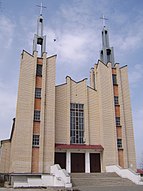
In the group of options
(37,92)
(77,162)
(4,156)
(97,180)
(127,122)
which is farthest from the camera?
(4,156)

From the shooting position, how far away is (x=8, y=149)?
31.8 metres

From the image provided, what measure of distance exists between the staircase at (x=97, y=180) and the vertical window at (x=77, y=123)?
5373 millimetres

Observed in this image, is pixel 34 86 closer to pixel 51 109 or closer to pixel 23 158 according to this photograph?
pixel 51 109

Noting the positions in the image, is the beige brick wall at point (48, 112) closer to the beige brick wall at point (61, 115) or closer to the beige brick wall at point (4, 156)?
the beige brick wall at point (61, 115)

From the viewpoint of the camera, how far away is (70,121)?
996 inches

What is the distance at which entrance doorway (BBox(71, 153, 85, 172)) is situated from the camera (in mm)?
23828

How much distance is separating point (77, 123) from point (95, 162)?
4.47m

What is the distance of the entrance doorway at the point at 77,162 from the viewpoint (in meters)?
23.8

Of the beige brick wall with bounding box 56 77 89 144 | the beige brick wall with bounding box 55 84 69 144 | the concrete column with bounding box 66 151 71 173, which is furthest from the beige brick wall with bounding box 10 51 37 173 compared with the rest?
the concrete column with bounding box 66 151 71 173

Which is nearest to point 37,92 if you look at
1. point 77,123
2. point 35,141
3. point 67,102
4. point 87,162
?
point 67,102

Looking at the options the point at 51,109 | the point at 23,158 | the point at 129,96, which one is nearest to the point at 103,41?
the point at 129,96

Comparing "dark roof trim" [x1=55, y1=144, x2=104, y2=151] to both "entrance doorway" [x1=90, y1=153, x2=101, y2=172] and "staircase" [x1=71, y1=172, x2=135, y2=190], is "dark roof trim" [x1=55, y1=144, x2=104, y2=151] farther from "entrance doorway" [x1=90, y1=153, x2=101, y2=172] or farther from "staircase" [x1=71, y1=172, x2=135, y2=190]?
"staircase" [x1=71, y1=172, x2=135, y2=190]

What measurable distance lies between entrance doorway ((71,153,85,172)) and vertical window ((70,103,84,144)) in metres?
1.33

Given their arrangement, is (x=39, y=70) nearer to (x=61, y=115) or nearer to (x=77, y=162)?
(x=61, y=115)
